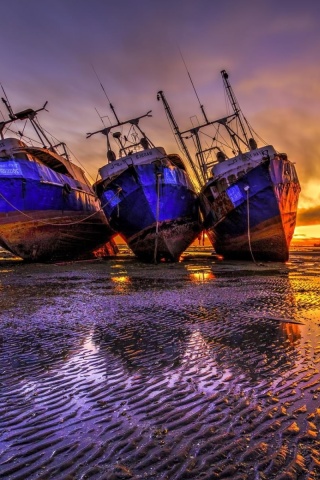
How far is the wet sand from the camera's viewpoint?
5.38ft

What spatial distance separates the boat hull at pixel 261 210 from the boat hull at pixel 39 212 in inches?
292

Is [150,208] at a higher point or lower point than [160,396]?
higher

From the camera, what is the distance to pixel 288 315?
5.27 metres

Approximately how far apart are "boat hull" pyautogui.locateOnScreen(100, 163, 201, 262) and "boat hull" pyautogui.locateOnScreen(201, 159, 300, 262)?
2.37m

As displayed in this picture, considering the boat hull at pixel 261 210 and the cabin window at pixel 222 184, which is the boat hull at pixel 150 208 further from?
the boat hull at pixel 261 210

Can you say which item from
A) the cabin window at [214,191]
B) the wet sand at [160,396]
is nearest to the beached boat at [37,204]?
the cabin window at [214,191]

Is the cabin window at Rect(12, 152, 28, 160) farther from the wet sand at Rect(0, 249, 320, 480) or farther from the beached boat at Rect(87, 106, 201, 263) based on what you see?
the wet sand at Rect(0, 249, 320, 480)

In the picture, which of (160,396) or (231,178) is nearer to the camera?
(160,396)

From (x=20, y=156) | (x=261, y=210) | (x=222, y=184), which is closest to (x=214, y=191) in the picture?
(x=222, y=184)

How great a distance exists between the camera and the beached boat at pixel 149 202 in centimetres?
1752

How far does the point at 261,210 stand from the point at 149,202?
5.97 metres

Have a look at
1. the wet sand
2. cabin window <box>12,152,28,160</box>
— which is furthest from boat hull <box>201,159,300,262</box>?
the wet sand

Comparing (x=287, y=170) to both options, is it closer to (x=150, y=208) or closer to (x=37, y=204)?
(x=150, y=208)

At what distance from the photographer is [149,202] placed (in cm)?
1755
